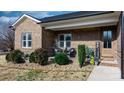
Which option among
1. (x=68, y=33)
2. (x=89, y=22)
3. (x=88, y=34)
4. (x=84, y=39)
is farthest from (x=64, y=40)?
(x=89, y=22)

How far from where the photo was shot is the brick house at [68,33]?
12.1 m

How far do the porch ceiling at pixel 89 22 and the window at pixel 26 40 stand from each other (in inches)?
67.5

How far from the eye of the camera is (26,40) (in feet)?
47.4

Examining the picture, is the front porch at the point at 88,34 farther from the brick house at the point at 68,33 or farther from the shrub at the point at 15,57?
the shrub at the point at 15,57

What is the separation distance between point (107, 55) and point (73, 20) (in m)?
3.68

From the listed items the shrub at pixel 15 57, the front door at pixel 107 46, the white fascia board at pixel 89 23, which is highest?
the white fascia board at pixel 89 23

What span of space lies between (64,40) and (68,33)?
0.75 m

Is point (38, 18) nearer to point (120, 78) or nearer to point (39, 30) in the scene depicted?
point (39, 30)

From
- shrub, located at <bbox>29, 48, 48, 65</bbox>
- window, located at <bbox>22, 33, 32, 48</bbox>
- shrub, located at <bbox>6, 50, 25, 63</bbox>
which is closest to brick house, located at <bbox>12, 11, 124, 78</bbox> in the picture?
window, located at <bbox>22, 33, 32, 48</bbox>

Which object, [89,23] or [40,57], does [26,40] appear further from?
[89,23]

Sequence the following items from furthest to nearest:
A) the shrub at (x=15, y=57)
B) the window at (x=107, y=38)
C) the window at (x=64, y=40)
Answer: the window at (x=64, y=40), the window at (x=107, y=38), the shrub at (x=15, y=57)

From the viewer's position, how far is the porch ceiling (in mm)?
10391

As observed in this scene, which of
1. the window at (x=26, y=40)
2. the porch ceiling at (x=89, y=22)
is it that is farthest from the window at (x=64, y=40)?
the window at (x=26, y=40)
